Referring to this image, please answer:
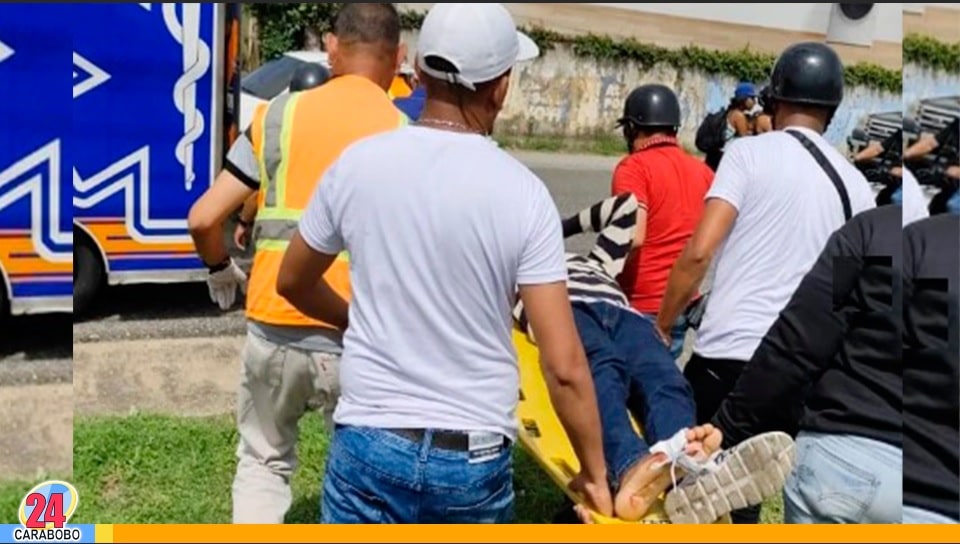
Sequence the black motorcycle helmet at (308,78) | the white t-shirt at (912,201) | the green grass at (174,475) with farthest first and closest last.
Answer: the black motorcycle helmet at (308,78), the green grass at (174,475), the white t-shirt at (912,201)

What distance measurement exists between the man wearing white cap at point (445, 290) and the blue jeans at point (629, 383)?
0.63m

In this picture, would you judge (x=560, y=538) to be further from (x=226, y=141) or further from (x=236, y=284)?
(x=226, y=141)

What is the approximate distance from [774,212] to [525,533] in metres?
0.99

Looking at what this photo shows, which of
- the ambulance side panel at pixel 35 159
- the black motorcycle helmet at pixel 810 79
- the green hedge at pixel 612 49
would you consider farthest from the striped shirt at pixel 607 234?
the ambulance side panel at pixel 35 159

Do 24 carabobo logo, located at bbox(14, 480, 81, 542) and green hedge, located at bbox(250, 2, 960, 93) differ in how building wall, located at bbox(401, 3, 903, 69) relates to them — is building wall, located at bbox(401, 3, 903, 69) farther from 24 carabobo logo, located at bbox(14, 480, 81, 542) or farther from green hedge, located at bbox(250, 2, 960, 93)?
24 carabobo logo, located at bbox(14, 480, 81, 542)

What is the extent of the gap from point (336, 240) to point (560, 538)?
104cm

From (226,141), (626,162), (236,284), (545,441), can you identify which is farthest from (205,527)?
(226,141)

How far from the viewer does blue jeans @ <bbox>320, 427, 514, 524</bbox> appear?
6.78 ft

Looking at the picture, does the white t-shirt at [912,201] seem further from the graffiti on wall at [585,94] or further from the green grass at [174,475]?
the graffiti on wall at [585,94]

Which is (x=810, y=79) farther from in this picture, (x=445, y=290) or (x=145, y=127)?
(x=145, y=127)

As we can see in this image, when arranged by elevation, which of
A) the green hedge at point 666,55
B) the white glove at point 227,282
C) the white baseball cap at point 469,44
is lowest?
the white glove at point 227,282

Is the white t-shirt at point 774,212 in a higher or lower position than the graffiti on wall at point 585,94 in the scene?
higher

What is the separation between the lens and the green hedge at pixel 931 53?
2594 mm

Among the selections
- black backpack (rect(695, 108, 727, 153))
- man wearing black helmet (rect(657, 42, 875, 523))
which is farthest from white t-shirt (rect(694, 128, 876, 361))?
black backpack (rect(695, 108, 727, 153))
